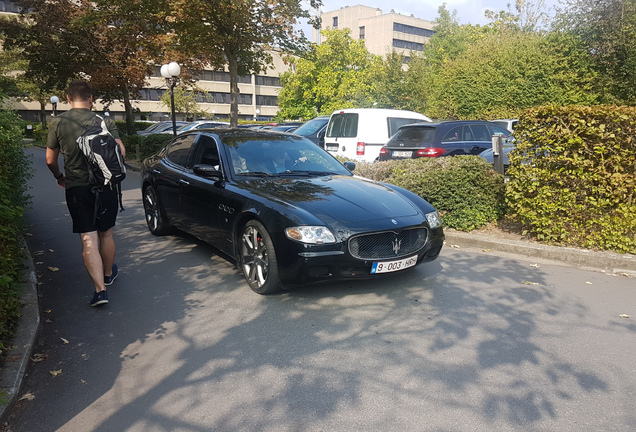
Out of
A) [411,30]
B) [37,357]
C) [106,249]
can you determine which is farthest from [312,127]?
[411,30]

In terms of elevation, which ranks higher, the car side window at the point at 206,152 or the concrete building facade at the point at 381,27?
the concrete building facade at the point at 381,27

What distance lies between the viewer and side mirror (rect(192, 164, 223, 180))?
564 centimetres

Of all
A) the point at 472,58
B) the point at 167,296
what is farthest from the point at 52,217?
the point at 472,58

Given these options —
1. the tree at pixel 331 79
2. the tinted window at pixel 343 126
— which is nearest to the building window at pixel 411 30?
the tree at pixel 331 79

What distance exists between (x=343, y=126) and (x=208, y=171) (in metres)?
7.32

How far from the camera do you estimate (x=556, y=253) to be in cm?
652

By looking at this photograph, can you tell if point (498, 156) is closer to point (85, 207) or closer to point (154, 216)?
point (154, 216)

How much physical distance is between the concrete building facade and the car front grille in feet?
296

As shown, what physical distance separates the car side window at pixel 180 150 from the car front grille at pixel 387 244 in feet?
10.0

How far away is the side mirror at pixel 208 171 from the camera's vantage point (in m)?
5.64

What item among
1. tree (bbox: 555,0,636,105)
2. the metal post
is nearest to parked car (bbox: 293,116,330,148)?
the metal post

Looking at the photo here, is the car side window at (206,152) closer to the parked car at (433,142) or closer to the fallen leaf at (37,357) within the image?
the fallen leaf at (37,357)

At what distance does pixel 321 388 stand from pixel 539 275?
11.9ft

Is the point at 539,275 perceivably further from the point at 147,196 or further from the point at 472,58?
the point at 472,58
